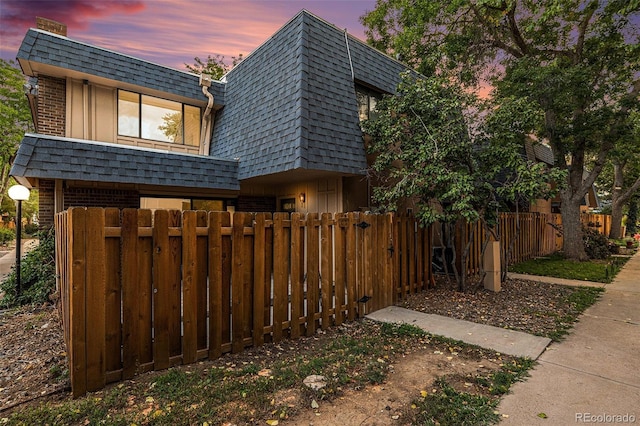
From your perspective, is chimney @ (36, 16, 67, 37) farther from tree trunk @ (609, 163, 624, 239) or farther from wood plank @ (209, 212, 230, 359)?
tree trunk @ (609, 163, 624, 239)

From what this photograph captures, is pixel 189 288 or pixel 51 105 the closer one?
pixel 189 288

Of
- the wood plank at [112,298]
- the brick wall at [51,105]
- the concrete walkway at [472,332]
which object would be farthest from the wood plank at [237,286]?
the brick wall at [51,105]

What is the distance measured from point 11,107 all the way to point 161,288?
2308 cm

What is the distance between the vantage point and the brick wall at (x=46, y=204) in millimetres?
7679

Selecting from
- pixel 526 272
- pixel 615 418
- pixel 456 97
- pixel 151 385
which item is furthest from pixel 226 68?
pixel 615 418

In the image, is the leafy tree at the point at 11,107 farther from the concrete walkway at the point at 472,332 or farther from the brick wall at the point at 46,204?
the concrete walkway at the point at 472,332

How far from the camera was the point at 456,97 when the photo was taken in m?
6.66

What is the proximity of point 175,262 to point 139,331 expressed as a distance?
2.37 ft

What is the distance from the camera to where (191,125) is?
413 inches

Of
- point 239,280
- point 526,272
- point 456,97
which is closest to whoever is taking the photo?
point 239,280

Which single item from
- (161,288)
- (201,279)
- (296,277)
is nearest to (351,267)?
(296,277)

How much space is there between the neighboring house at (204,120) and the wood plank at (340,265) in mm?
2084

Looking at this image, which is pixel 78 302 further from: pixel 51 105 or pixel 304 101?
pixel 51 105

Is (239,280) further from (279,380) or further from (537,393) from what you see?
(537,393)
